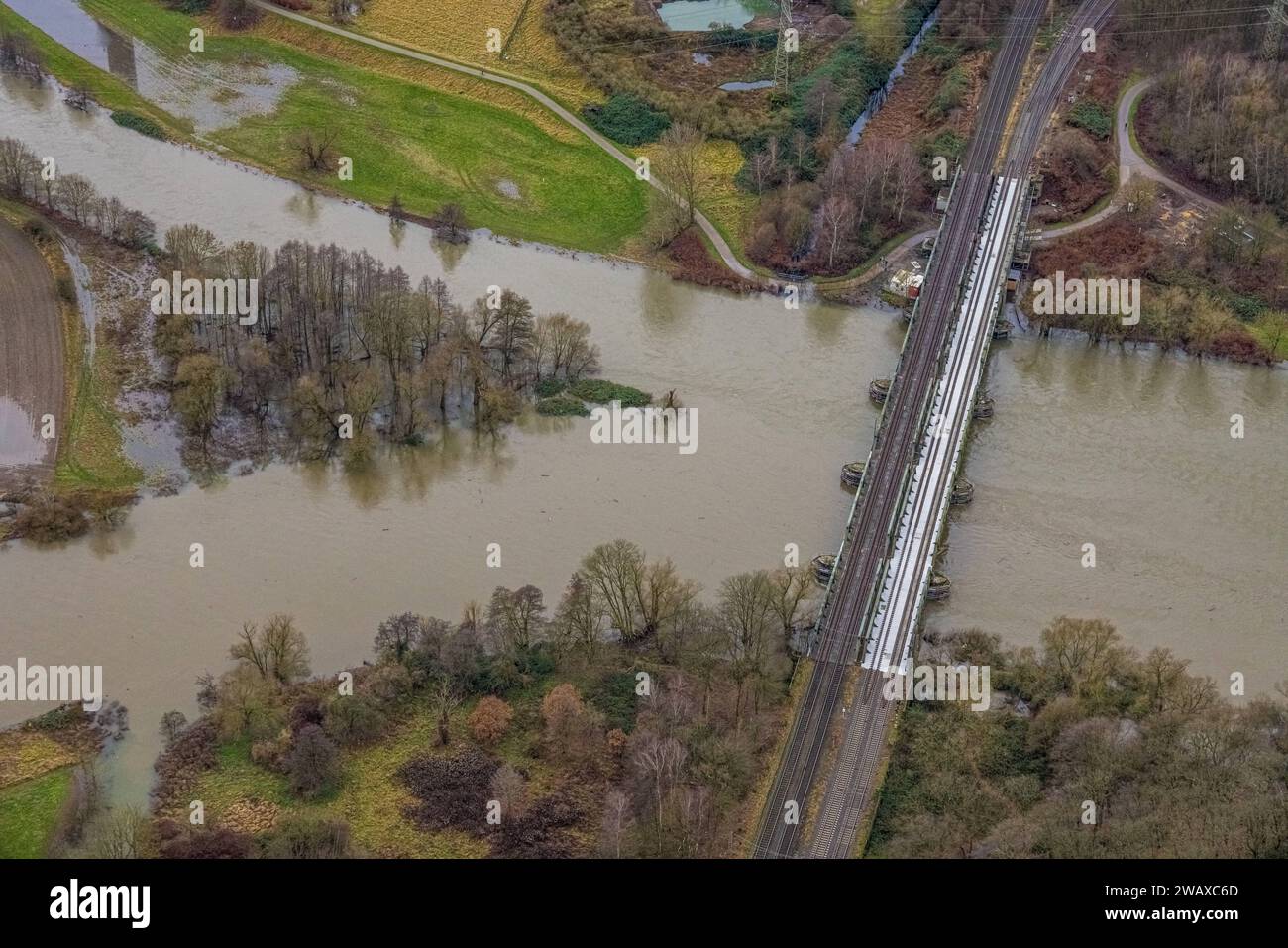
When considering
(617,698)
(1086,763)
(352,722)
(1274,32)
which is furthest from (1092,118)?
(352,722)

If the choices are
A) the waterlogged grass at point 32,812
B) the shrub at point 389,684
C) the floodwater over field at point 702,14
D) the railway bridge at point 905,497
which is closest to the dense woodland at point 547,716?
the shrub at point 389,684

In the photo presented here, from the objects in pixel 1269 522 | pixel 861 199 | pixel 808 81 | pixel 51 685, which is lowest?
pixel 51 685

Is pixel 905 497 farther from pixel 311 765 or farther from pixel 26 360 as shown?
pixel 26 360

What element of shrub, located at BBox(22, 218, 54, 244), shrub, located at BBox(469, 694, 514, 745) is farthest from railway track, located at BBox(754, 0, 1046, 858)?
shrub, located at BBox(22, 218, 54, 244)

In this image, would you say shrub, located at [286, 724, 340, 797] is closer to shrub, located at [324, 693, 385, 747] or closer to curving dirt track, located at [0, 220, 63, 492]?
shrub, located at [324, 693, 385, 747]

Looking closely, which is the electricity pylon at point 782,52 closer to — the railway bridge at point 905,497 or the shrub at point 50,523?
the railway bridge at point 905,497

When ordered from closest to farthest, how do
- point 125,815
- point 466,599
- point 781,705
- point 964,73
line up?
1. point 125,815
2. point 781,705
3. point 466,599
4. point 964,73
